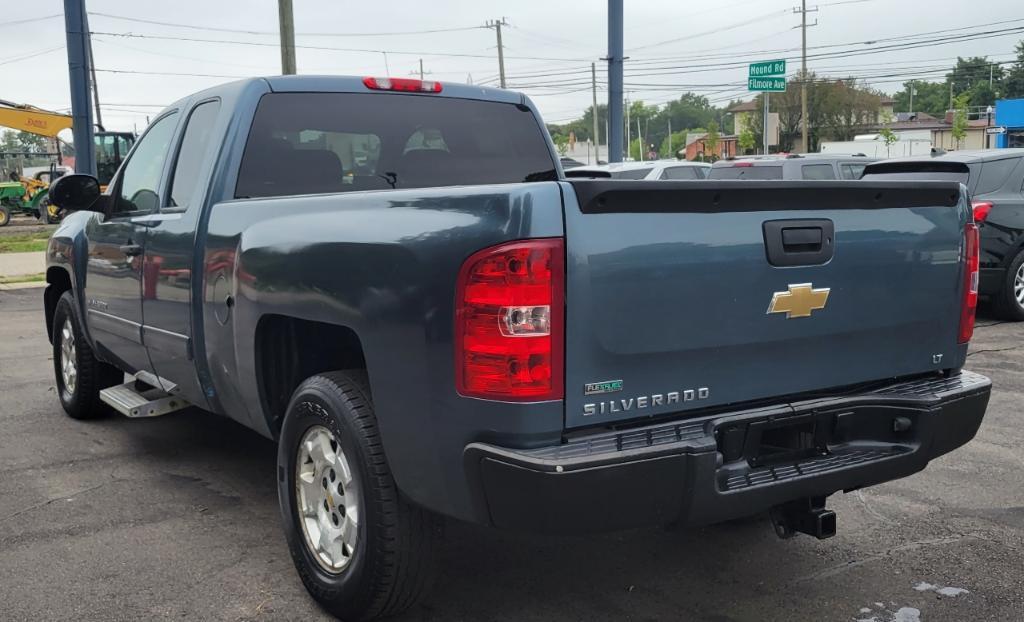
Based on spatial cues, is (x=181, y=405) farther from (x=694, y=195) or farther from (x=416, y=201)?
(x=694, y=195)

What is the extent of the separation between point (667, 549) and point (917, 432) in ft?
4.04

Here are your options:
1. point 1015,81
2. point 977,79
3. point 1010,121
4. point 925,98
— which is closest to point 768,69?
point 1010,121

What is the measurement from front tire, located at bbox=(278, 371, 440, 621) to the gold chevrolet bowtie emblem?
129 cm

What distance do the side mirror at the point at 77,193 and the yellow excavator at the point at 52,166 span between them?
20202 mm

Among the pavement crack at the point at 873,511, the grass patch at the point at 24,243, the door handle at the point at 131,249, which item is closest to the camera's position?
the pavement crack at the point at 873,511

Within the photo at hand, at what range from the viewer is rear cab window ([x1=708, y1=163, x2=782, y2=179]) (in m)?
13.1

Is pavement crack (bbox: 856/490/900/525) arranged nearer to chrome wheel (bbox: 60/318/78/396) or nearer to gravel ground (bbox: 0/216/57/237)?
chrome wheel (bbox: 60/318/78/396)

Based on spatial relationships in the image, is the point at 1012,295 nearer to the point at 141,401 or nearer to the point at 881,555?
the point at 881,555

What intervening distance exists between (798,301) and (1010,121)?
216ft

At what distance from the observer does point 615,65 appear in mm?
17078

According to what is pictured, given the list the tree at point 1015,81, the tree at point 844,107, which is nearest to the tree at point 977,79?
the tree at point 1015,81

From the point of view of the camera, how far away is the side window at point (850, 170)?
13.0 meters

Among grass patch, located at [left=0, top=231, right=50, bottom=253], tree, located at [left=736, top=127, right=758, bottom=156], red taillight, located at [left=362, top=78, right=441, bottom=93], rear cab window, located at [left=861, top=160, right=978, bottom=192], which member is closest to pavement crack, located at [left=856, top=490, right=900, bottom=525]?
red taillight, located at [left=362, top=78, right=441, bottom=93]

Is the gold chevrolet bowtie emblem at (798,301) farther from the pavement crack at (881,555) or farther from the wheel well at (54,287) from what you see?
the wheel well at (54,287)
